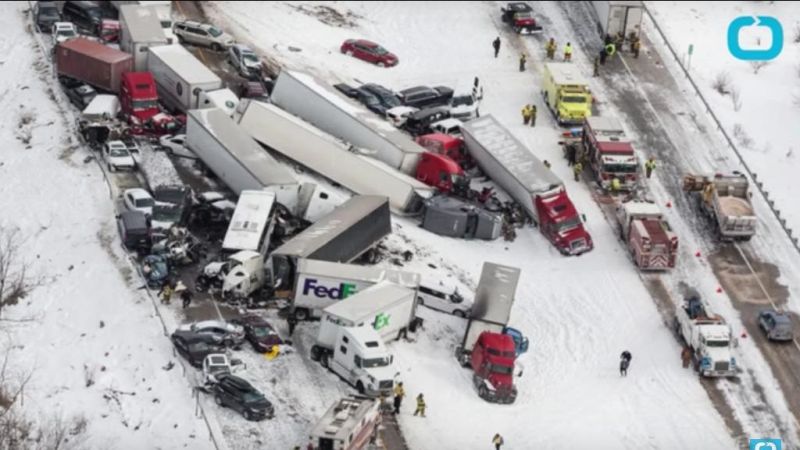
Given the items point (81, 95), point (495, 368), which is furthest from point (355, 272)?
point (81, 95)

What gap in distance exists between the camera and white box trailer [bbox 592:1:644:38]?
3718 inches

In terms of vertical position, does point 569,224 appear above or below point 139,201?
above

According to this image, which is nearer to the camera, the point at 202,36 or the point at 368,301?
the point at 368,301

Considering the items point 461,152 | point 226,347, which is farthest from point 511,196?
point 226,347

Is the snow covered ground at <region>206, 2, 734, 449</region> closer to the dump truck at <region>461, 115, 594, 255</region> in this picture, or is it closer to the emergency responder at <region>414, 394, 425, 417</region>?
the emergency responder at <region>414, 394, 425, 417</region>

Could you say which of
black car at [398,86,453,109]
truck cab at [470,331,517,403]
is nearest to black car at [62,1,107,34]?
black car at [398,86,453,109]

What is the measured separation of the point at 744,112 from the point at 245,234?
2993 cm

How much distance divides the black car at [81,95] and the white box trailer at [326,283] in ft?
67.6

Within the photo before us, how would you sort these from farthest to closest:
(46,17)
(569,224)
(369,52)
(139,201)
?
(369,52) < (46,17) < (569,224) < (139,201)

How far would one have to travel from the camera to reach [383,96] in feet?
293

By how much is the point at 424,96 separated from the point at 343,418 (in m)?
31.0

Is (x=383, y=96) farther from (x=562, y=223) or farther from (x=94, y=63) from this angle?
(x=562, y=223)

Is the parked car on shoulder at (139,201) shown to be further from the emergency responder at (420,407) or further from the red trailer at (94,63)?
the emergency responder at (420,407)

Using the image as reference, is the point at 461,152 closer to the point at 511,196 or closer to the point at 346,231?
the point at 511,196
